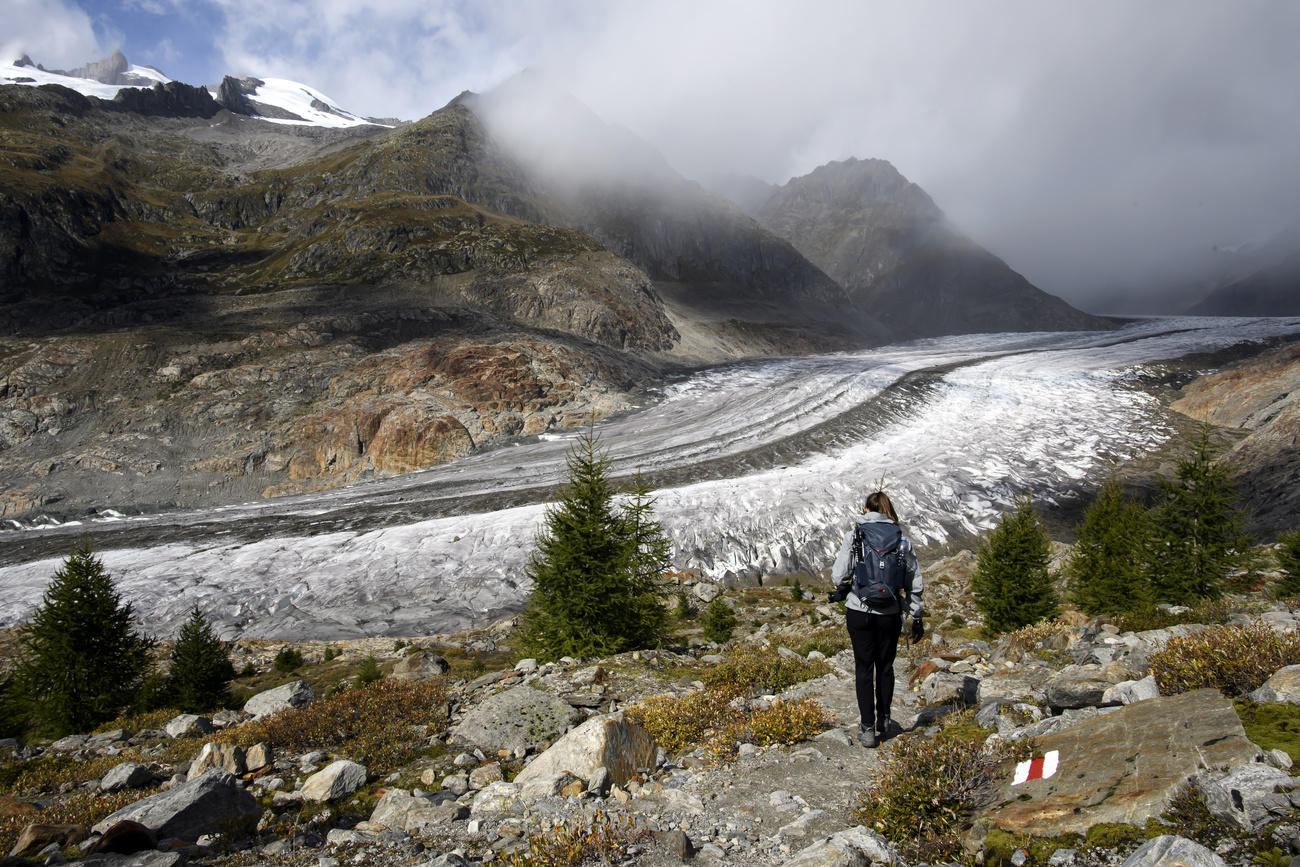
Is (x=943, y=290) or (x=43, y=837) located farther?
(x=943, y=290)

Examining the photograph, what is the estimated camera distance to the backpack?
609cm

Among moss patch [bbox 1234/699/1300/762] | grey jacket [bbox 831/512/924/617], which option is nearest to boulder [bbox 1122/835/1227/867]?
moss patch [bbox 1234/699/1300/762]

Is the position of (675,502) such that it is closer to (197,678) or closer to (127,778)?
(197,678)

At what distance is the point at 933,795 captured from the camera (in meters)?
4.31

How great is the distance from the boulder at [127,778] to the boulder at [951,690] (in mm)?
8770

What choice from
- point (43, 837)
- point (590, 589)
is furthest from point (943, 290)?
point (43, 837)

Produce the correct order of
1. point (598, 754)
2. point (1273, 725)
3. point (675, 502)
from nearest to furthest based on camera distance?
Answer: point (1273, 725), point (598, 754), point (675, 502)

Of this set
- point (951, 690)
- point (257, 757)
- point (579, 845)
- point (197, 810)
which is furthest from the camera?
point (951, 690)

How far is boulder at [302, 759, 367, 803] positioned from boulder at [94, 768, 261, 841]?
56cm

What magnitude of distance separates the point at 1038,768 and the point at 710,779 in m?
2.79

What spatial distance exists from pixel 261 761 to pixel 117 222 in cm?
12472

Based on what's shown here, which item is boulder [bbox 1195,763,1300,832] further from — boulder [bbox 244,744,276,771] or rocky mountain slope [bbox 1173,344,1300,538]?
rocky mountain slope [bbox 1173,344,1300,538]

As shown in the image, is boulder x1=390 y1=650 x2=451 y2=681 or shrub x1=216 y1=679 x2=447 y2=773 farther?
boulder x1=390 y1=650 x2=451 y2=681

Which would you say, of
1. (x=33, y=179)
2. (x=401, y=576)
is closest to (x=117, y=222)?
(x=33, y=179)
